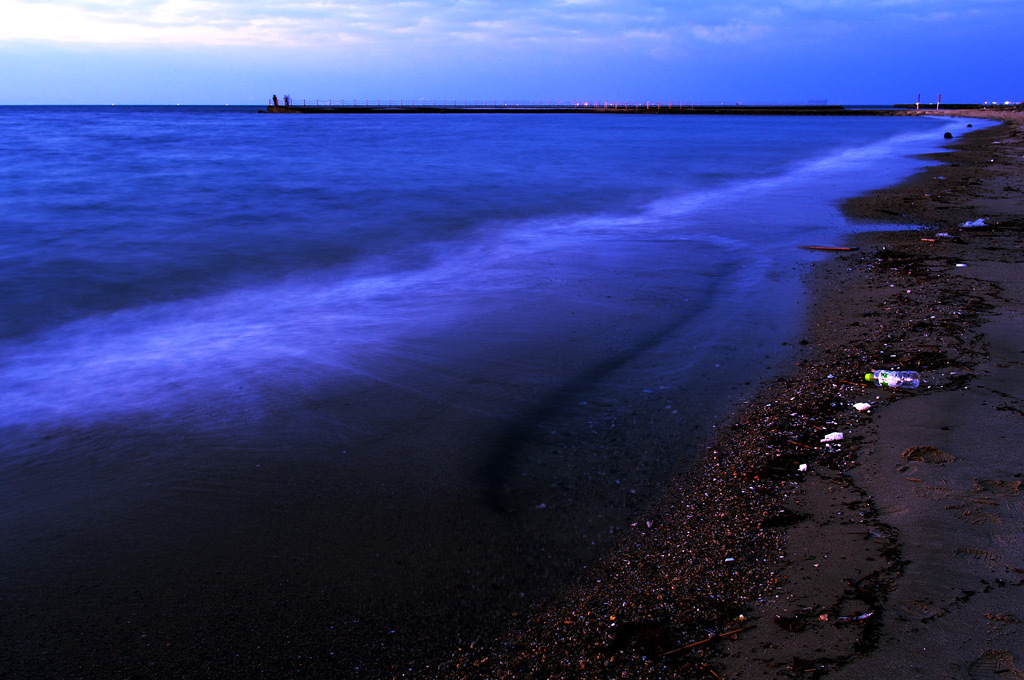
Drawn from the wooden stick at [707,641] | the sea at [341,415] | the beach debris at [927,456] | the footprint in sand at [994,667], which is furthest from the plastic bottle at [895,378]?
the wooden stick at [707,641]

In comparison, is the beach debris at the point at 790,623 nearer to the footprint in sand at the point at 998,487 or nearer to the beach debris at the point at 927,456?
the footprint in sand at the point at 998,487

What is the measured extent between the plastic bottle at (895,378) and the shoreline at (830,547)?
8 cm

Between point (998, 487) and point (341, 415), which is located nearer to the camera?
point (998, 487)

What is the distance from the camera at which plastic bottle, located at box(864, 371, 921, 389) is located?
172 inches

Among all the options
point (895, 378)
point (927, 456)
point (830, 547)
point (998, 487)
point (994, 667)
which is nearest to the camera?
point (994, 667)

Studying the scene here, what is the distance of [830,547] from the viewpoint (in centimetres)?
292

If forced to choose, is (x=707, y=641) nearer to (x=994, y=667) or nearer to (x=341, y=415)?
(x=994, y=667)

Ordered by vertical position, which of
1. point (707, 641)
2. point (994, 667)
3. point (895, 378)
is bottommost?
point (707, 641)

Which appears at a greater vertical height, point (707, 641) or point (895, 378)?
point (895, 378)

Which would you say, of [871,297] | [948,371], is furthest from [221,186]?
[948,371]

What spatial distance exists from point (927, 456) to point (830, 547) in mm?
1044

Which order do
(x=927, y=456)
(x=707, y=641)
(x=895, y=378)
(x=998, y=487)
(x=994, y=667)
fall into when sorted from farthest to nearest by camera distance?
(x=895, y=378) → (x=927, y=456) → (x=998, y=487) → (x=707, y=641) → (x=994, y=667)

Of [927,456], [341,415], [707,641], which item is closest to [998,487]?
[927,456]

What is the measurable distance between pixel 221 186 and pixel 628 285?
45.1ft
